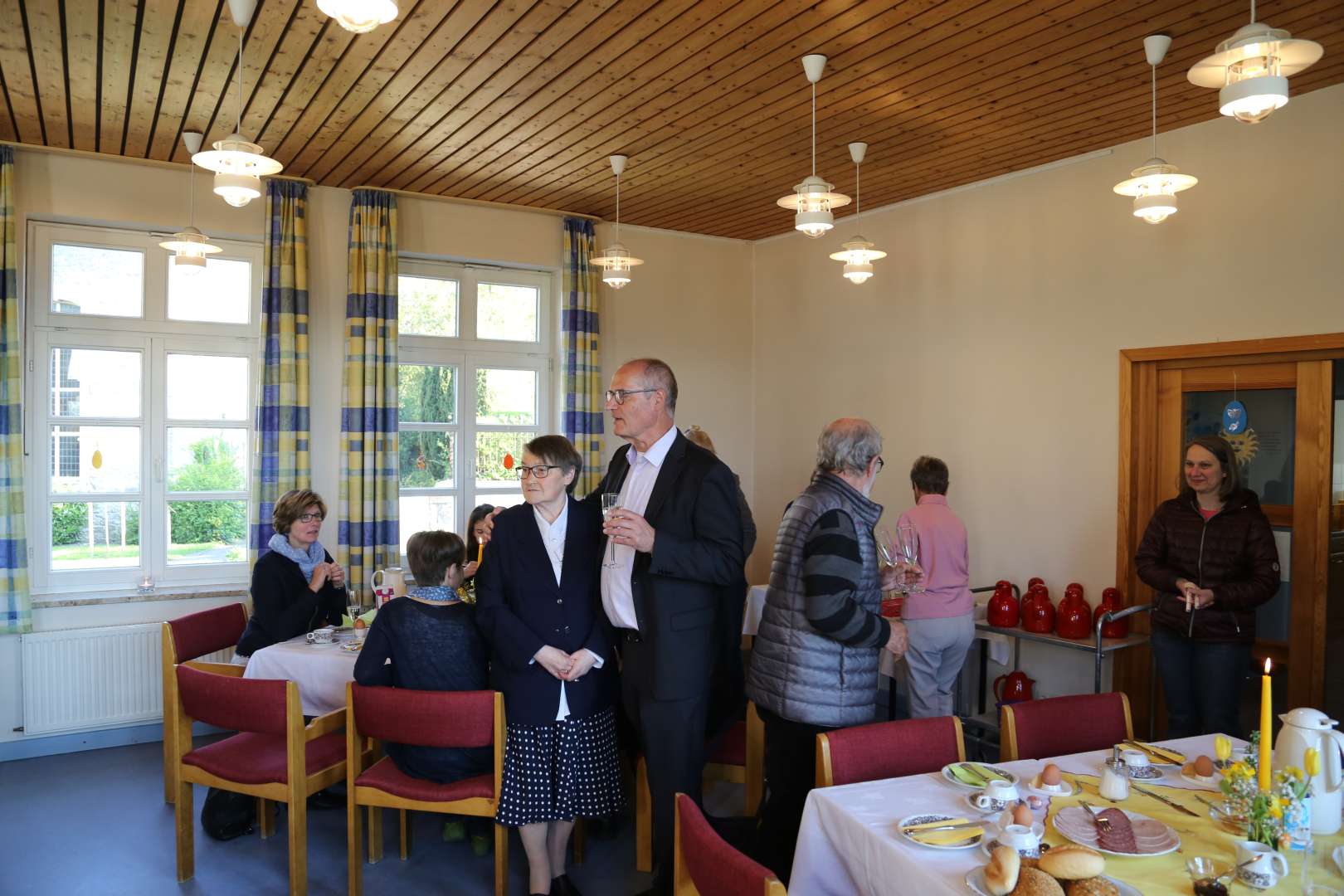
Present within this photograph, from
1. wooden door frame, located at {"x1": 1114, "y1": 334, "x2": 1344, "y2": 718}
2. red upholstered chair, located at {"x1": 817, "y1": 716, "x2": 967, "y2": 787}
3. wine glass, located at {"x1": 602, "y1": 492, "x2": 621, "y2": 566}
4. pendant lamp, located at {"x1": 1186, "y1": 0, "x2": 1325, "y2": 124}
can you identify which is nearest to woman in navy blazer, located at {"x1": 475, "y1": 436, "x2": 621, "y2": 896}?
wine glass, located at {"x1": 602, "y1": 492, "x2": 621, "y2": 566}

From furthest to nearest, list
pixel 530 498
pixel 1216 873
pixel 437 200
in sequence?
1. pixel 437 200
2. pixel 530 498
3. pixel 1216 873

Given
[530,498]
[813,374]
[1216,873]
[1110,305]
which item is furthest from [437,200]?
[1216,873]

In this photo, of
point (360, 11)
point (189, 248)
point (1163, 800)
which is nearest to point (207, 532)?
point (189, 248)

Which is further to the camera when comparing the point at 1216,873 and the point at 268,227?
the point at 268,227

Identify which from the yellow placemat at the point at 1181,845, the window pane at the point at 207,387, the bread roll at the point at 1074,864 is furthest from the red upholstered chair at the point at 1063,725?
the window pane at the point at 207,387

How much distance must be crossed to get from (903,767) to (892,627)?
477 mm

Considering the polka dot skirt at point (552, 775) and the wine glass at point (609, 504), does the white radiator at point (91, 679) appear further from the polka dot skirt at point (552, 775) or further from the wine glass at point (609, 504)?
the wine glass at point (609, 504)

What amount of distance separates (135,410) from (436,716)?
11.8ft

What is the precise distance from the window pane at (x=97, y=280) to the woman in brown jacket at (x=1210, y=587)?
225 inches

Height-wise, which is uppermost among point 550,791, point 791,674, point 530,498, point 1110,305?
point 1110,305

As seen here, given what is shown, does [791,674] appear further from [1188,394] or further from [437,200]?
[437,200]

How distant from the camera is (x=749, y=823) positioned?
9.04 feet

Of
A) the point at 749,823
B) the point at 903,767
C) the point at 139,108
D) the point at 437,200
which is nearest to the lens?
the point at 903,767

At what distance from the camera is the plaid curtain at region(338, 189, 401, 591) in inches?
222
